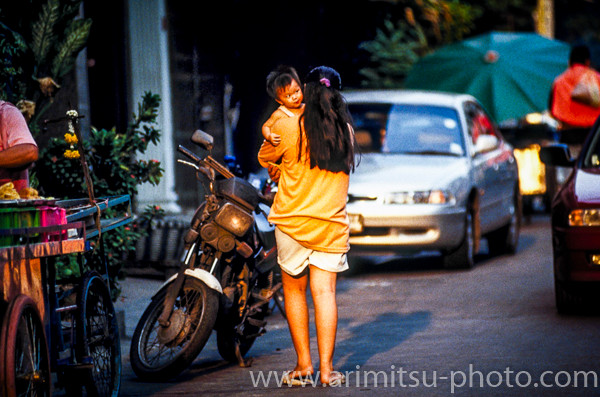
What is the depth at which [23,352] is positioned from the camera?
5.12 m

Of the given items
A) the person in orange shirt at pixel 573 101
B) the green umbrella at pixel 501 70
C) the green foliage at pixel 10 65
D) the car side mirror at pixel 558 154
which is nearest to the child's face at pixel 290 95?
the green foliage at pixel 10 65

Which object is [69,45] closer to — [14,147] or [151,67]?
[14,147]

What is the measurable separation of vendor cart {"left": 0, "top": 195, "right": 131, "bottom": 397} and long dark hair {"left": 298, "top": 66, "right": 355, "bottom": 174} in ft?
3.74

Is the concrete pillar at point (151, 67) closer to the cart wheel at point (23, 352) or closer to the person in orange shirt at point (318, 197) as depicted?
the person in orange shirt at point (318, 197)

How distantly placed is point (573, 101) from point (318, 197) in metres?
7.98

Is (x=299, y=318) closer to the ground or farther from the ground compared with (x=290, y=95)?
closer to the ground

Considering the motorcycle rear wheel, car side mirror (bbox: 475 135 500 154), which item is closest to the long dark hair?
the motorcycle rear wheel

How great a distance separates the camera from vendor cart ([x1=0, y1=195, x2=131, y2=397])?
509cm

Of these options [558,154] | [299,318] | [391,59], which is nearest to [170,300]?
[299,318]

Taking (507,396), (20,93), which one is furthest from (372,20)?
(507,396)

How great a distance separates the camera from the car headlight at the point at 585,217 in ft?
28.3

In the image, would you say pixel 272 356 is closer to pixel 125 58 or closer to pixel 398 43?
pixel 125 58

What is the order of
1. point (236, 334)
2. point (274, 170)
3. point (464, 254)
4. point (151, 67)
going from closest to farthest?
point (274, 170) → point (236, 334) → point (464, 254) → point (151, 67)

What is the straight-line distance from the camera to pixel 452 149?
12.5m
